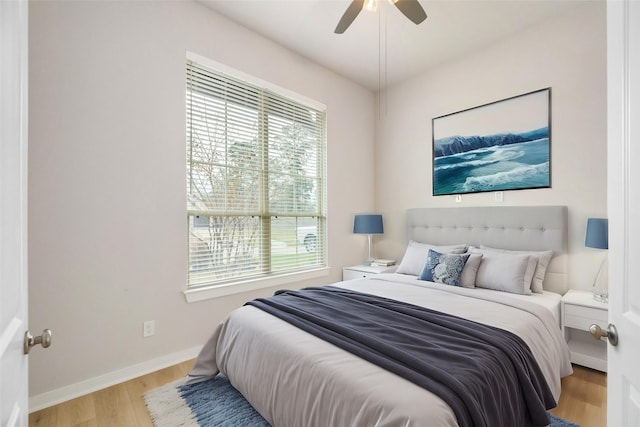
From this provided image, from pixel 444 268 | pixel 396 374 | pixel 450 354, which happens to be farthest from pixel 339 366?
pixel 444 268

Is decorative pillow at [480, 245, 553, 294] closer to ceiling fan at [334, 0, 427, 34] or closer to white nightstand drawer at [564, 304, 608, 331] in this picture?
white nightstand drawer at [564, 304, 608, 331]

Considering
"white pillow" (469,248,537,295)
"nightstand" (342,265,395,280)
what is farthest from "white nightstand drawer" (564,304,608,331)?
"nightstand" (342,265,395,280)

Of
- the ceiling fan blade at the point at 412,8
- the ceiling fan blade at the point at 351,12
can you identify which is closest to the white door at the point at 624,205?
the ceiling fan blade at the point at 412,8

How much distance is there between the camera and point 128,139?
2285 millimetres

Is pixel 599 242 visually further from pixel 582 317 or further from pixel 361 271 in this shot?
pixel 361 271

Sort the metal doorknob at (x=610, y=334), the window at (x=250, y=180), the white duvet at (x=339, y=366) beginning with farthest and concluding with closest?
the window at (x=250, y=180)
the white duvet at (x=339, y=366)
the metal doorknob at (x=610, y=334)

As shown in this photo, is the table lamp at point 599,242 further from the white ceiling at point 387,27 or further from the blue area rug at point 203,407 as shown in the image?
the white ceiling at point 387,27

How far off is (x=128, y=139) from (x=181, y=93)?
600mm

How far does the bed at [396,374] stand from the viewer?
1.19 m

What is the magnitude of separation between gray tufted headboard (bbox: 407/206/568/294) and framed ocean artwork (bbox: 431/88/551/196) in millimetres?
245

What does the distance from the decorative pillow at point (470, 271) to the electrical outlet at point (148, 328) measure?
2562 mm

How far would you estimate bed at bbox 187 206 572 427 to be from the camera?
119cm

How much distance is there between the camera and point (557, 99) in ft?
8.99

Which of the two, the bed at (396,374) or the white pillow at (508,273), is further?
the white pillow at (508,273)
